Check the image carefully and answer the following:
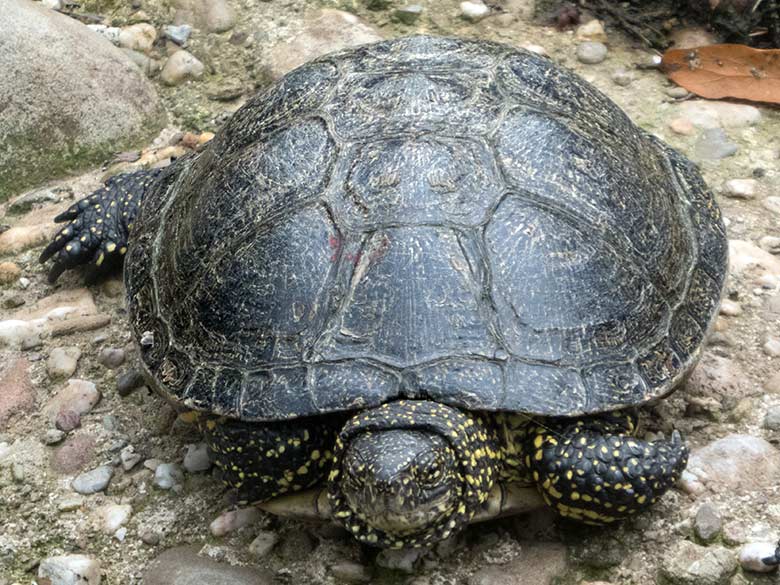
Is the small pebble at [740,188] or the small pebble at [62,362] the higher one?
the small pebble at [740,188]

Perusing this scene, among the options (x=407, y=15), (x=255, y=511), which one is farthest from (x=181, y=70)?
(x=255, y=511)

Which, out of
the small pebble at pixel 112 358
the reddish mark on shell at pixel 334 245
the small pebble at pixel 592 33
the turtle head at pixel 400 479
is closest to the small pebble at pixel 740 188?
the small pebble at pixel 592 33

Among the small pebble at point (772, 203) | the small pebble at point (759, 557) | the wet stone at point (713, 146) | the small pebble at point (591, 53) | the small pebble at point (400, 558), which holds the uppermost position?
the small pebble at point (591, 53)

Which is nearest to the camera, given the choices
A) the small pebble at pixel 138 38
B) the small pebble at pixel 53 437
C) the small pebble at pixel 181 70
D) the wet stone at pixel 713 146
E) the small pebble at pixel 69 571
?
the small pebble at pixel 69 571

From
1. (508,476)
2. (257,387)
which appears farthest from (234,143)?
(508,476)

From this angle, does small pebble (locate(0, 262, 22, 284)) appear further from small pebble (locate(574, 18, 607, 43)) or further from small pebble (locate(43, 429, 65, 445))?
small pebble (locate(574, 18, 607, 43))

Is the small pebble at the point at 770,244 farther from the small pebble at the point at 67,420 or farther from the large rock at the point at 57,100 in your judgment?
the large rock at the point at 57,100

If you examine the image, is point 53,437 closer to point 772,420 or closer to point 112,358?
point 112,358

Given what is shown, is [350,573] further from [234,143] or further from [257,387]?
[234,143]
